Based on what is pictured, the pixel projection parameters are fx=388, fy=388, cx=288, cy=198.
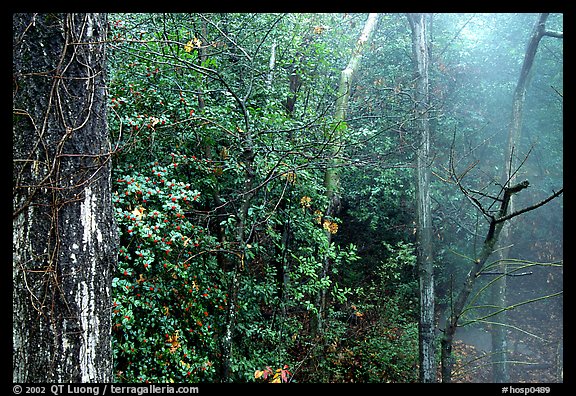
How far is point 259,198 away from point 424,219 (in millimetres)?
2908

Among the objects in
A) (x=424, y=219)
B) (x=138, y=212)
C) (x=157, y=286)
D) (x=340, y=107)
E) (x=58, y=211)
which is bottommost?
(x=157, y=286)

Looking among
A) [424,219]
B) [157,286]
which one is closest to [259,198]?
[157,286]

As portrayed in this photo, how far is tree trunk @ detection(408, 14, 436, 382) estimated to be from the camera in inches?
211

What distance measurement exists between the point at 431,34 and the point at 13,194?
8.46 metres

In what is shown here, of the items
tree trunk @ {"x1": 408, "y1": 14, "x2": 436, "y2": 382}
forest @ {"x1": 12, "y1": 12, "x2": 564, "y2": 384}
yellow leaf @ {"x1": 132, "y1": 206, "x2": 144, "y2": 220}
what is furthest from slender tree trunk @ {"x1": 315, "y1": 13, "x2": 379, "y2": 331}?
yellow leaf @ {"x1": 132, "y1": 206, "x2": 144, "y2": 220}

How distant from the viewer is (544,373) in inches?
300

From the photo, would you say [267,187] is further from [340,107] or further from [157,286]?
[340,107]

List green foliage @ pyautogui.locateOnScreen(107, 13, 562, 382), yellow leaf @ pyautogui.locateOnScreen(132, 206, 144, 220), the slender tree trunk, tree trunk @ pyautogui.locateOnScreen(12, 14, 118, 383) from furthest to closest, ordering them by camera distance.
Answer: the slender tree trunk < green foliage @ pyautogui.locateOnScreen(107, 13, 562, 382) < yellow leaf @ pyautogui.locateOnScreen(132, 206, 144, 220) < tree trunk @ pyautogui.locateOnScreen(12, 14, 118, 383)

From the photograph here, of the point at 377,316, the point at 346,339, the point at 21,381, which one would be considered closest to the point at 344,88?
the point at 346,339

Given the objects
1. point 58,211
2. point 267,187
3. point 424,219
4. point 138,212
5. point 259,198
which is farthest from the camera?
point 424,219

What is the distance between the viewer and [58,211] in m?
1.78

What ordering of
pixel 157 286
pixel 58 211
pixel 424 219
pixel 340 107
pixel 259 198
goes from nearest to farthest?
pixel 58 211 → pixel 157 286 → pixel 259 198 → pixel 340 107 → pixel 424 219

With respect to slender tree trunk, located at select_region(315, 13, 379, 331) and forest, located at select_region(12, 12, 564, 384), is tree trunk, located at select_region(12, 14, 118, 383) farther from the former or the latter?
slender tree trunk, located at select_region(315, 13, 379, 331)
